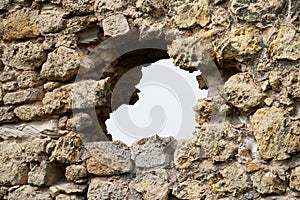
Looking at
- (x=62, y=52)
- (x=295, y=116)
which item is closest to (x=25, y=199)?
(x=62, y=52)

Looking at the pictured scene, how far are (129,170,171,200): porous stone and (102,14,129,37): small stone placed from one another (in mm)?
907

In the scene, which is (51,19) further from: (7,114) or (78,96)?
(7,114)

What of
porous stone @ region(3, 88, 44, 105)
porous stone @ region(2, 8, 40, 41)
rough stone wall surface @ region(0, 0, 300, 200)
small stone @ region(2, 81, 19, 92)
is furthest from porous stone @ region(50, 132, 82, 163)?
porous stone @ region(2, 8, 40, 41)

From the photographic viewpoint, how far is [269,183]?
2.12 m

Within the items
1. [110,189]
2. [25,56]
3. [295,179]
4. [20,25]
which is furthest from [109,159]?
[20,25]

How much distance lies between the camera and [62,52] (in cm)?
277

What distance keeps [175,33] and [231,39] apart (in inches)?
14.2

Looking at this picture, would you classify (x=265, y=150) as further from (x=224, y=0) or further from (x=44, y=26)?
(x=44, y=26)

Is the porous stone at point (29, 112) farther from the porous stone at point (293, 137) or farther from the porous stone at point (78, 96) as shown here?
the porous stone at point (293, 137)

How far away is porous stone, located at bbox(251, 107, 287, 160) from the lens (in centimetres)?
212

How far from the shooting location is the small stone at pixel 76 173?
2605mm

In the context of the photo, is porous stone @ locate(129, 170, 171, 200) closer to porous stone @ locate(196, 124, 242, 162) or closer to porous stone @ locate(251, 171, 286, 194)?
porous stone @ locate(196, 124, 242, 162)

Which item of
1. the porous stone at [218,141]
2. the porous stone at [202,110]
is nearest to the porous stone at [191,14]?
the porous stone at [202,110]

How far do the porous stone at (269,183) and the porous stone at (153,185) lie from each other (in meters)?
0.53
